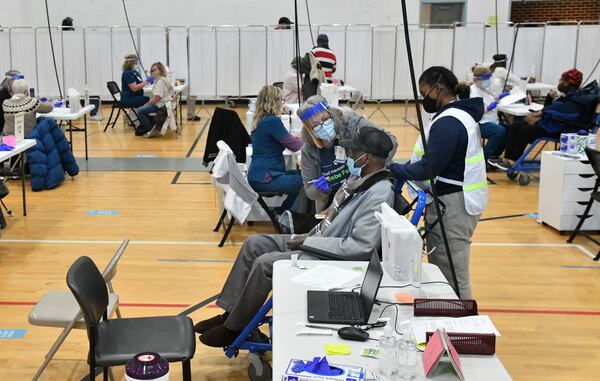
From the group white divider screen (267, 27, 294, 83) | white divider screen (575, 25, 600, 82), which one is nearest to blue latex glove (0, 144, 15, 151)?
white divider screen (267, 27, 294, 83)

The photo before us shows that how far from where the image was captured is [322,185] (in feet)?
16.2

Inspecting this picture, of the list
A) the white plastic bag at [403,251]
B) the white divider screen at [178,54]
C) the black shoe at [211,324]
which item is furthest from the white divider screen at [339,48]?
the white plastic bag at [403,251]

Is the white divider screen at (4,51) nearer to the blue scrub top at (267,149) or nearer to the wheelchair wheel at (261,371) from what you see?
the blue scrub top at (267,149)

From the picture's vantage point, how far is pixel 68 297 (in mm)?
3820

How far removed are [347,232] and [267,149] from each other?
2490 millimetres

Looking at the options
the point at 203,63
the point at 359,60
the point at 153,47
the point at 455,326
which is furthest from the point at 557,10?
the point at 455,326

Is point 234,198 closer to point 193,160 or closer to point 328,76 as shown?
point 193,160

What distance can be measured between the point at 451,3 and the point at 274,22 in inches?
156

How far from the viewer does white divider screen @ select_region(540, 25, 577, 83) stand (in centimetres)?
1415

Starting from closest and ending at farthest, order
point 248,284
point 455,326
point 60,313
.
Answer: point 455,326
point 60,313
point 248,284

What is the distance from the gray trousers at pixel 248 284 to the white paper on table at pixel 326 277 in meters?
0.42

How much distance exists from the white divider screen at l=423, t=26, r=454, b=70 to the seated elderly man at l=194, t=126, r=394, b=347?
34.5 feet

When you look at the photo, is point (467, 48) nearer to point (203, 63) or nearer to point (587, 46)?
point (587, 46)

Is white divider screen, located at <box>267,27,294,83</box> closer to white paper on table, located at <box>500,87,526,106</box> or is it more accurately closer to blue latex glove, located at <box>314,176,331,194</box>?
white paper on table, located at <box>500,87,526,106</box>
